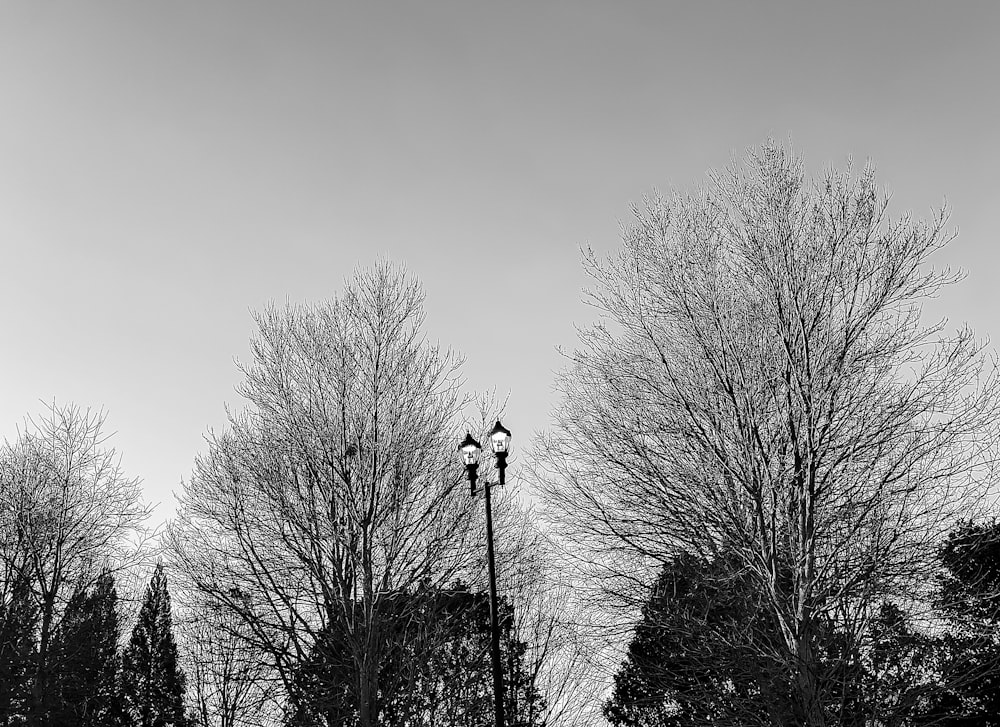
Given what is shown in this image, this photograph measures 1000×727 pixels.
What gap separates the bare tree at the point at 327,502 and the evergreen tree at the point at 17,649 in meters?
8.81

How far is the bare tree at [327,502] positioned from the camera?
1012 centimetres

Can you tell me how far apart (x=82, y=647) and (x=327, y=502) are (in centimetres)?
1188

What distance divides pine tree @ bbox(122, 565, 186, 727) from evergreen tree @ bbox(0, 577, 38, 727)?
9086 mm

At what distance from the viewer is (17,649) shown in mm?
16812

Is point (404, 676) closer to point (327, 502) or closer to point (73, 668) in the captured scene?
point (327, 502)

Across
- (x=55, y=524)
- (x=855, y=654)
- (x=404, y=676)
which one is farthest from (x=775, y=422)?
(x=55, y=524)

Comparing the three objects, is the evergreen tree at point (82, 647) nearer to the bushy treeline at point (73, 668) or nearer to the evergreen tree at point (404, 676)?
the bushy treeline at point (73, 668)

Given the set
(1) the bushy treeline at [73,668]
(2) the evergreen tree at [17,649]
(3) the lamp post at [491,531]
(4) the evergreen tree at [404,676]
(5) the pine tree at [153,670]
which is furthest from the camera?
(5) the pine tree at [153,670]

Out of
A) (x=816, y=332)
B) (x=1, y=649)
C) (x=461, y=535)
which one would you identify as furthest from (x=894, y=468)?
(x=1, y=649)

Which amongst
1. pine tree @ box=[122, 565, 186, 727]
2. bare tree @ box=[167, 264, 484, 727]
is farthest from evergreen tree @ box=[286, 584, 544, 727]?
pine tree @ box=[122, 565, 186, 727]

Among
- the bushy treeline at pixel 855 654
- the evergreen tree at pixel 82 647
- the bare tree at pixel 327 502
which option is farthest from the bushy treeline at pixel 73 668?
the bushy treeline at pixel 855 654

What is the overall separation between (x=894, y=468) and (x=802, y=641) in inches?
80.2

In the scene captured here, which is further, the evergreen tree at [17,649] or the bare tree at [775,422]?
the evergreen tree at [17,649]

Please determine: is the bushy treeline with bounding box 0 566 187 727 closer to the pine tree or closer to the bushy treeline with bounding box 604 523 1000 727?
the pine tree
